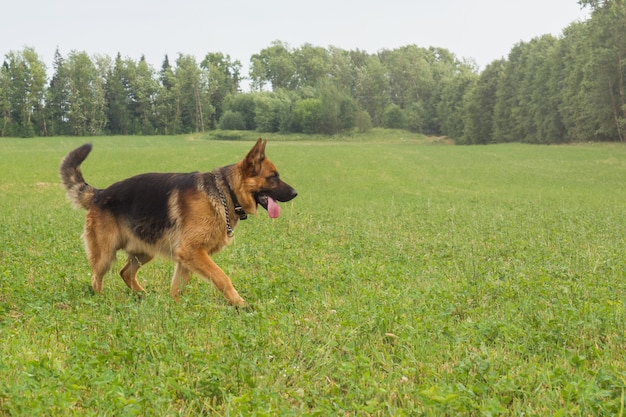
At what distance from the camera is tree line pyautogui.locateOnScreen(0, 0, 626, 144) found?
186 feet

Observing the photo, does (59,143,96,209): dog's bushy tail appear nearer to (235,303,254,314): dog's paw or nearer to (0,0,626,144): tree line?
(235,303,254,314): dog's paw

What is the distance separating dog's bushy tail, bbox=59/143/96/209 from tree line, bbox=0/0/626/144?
173 feet

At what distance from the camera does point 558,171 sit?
124 feet

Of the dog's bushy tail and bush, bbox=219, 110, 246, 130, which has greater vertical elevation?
bush, bbox=219, 110, 246, 130

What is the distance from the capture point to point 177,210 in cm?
655

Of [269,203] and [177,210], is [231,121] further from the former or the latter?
[177,210]

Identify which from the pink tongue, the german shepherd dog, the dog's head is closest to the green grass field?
the german shepherd dog

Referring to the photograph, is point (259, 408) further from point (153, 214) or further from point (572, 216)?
point (572, 216)

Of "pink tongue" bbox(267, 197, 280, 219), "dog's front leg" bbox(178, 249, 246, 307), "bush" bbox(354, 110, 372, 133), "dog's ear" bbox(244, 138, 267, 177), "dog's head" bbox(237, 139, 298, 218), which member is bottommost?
"dog's front leg" bbox(178, 249, 246, 307)

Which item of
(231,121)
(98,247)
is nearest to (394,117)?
(231,121)

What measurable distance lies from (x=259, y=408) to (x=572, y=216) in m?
15.9

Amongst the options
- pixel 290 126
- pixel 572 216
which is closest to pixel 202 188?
pixel 572 216

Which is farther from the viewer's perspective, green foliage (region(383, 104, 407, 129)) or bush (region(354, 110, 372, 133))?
green foliage (region(383, 104, 407, 129))

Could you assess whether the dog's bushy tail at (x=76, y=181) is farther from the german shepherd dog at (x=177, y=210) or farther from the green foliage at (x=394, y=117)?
the green foliage at (x=394, y=117)
